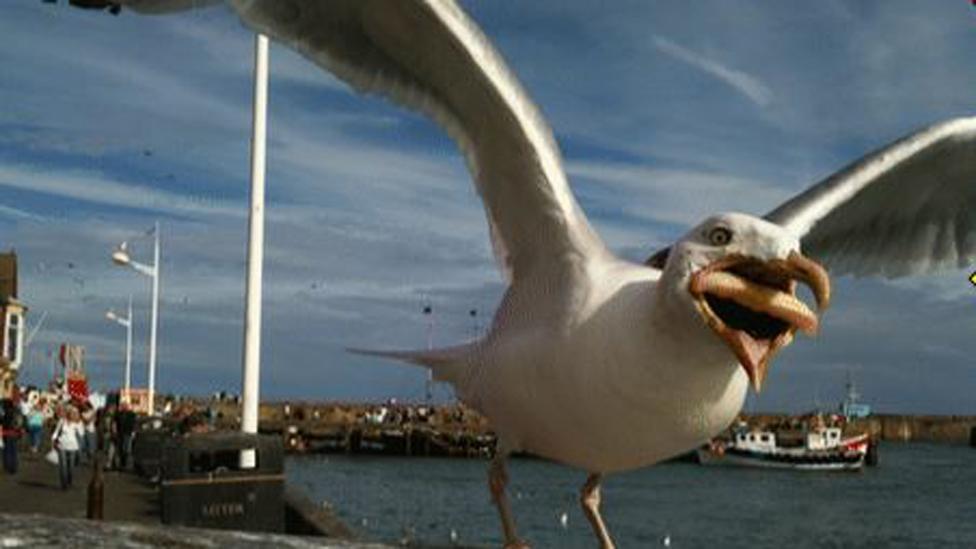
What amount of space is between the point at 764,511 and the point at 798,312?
45.4 metres

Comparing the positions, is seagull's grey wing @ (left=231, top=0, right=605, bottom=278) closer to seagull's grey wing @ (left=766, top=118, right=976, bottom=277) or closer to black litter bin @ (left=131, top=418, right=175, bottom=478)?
seagull's grey wing @ (left=766, top=118, right=976, bottom=277)

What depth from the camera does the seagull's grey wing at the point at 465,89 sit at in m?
4.71

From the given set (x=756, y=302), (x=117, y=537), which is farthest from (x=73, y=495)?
(x=117, y=537)

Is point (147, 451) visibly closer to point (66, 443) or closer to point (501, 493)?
point (66, 443)

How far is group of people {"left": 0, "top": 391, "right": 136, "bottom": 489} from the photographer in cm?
1738

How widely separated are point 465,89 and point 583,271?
89cm

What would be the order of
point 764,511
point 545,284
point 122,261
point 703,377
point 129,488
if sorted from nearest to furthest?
point 703,377 < point 545,284 < point 129,488 < point 122,261 < point 764,511

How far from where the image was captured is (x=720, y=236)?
3.79 metres

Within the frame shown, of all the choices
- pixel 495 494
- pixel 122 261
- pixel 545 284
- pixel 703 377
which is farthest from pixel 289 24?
pixel 122 261

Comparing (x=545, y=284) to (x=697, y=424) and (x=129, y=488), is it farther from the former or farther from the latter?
(x=129, y=488)

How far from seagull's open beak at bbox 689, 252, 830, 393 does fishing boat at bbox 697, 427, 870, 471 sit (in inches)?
2458

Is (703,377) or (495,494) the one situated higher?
(703,377)

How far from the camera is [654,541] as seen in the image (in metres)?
35.8

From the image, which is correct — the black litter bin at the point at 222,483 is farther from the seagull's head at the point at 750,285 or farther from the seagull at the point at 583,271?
the seagull's head at the point at 750,285
